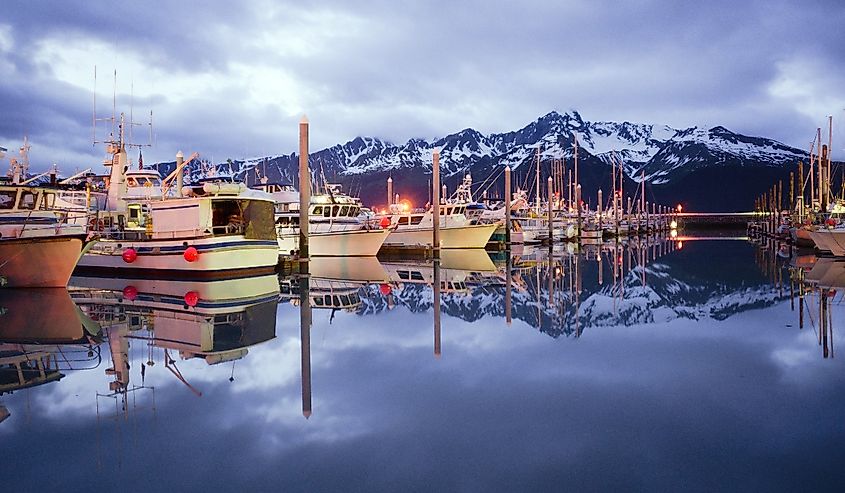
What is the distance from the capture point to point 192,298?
1599 centimetres

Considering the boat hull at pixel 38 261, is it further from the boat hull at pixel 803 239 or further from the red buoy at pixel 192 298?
the boat hull at pixel 803 239

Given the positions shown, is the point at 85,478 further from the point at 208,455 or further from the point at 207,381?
the point at 207,381

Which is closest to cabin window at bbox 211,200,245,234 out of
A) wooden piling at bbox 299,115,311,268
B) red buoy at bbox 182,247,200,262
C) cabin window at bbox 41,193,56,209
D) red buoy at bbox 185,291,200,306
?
red buoy at bbox 182,247,200,262

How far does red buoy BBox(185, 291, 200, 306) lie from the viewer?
593 inches

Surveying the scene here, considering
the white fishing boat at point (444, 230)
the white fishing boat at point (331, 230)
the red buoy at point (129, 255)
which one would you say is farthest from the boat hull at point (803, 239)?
the red buoy at point (129, 255)

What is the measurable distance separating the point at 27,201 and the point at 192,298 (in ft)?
28.9

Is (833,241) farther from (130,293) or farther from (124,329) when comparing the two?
(124,329)

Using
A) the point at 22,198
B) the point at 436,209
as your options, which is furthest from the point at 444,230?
the point at 22,198

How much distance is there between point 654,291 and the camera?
18.9m

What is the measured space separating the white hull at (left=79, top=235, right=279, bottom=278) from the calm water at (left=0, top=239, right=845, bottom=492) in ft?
18.9

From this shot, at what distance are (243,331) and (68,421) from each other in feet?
16.3

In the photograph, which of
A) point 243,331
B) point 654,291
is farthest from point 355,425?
point 654,291

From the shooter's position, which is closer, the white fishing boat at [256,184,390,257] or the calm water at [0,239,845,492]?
the calm water at [0,239,845,492]

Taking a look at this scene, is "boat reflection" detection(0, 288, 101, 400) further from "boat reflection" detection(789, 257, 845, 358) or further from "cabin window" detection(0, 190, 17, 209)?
"boat reflection" detection(789, 257, 845, 358)
